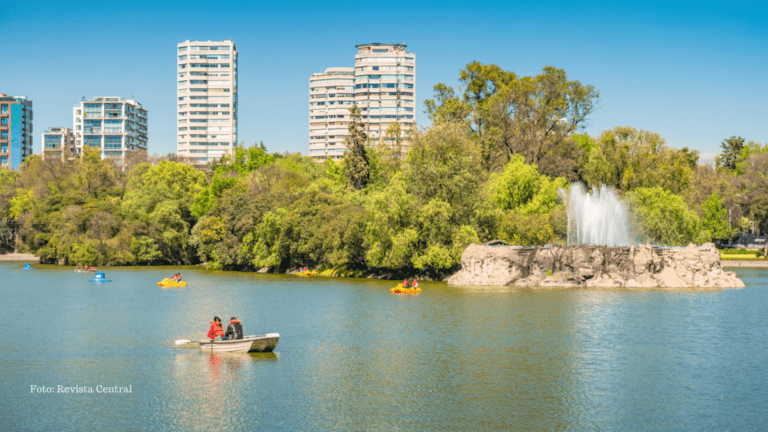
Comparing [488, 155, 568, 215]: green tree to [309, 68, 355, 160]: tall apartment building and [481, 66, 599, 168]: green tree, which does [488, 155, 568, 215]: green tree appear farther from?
[309, 68, 355, 160]: tall apartment building

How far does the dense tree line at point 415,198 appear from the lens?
6712cm

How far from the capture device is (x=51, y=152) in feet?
387

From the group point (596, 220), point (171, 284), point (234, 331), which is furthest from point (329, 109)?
point (234, 331)

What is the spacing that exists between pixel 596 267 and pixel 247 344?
39.4m

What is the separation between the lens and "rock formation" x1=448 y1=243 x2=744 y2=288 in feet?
196

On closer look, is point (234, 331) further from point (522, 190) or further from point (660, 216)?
point (660, 216)

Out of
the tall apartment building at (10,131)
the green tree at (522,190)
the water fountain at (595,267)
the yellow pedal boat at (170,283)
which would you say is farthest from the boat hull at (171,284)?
the tall apartment building at (10,131)

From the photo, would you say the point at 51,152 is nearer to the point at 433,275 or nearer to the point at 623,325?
the point at 433,275

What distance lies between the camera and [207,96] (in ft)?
643

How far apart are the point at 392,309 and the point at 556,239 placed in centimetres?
2972

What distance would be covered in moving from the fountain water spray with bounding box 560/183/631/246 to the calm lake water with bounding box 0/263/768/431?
18368mm

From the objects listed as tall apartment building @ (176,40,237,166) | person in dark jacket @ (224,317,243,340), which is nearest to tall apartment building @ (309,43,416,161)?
tall apartment building @ (176,40,237,166)

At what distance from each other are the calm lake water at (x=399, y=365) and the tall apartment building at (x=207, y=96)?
15137 cm

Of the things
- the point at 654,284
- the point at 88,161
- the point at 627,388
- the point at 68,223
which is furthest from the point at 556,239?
the point at 88,161
